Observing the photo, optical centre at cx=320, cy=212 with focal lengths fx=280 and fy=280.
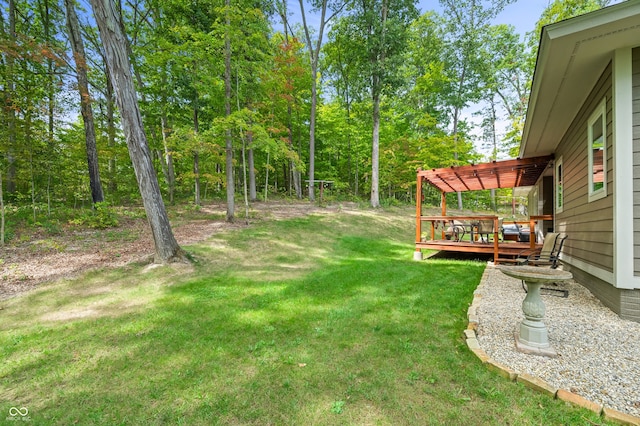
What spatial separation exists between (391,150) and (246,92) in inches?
427

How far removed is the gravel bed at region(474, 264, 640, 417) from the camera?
2.10 metres

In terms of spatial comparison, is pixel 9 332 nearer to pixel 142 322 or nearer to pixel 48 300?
pixel 48 300

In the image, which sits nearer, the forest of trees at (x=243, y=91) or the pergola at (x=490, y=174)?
the pergola at (x=490, y=174)

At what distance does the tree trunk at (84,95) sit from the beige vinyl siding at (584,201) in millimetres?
11794

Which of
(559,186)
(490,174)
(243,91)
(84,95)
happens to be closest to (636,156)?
(559,186)

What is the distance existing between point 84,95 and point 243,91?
4.52m

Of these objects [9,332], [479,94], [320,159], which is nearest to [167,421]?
[9,332]

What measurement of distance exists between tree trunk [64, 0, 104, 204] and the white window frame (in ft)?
42.2

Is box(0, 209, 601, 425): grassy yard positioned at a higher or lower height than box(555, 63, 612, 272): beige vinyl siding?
lower

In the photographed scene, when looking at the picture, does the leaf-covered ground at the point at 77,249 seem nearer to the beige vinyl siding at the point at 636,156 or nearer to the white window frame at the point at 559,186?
the beige vinyl siding at the point at 636,156

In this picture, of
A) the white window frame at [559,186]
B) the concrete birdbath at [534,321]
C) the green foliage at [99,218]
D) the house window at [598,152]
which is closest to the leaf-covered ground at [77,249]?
the green foliage at [99,218]

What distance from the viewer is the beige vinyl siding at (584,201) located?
3.65m

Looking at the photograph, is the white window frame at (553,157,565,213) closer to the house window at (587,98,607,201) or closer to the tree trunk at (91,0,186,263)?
the house window at (587,98,607,201)

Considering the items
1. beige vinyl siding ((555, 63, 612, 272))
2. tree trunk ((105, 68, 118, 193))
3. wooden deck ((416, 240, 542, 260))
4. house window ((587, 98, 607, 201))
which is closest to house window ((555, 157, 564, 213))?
beige vinyl siding ((555, 63, 612, 272))
